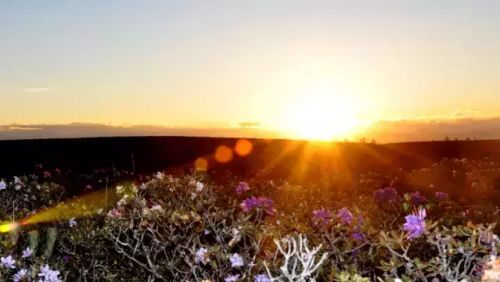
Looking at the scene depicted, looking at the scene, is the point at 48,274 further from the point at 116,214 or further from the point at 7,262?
the point at 116,214

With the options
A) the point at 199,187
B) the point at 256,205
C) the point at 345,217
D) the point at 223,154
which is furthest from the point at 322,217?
the point at 223,154

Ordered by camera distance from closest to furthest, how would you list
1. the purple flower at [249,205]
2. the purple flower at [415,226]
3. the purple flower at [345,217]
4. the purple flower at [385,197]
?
the purple flower at [415,226]
the purple flower at [345,217]
the purple flower at [249,205]
the purple flower at [385,197]

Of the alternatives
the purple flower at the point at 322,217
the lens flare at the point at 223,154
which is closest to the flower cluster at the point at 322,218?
the purple flower at the point at 322,217

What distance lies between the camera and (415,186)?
14.3 meters

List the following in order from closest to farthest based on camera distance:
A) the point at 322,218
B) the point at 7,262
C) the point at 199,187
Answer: the point at 7,262, the point at 322,218, the point at 199,187

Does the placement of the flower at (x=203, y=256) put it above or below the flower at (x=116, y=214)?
below

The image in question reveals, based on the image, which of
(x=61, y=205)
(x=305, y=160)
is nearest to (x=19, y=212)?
(x=61, y=205)

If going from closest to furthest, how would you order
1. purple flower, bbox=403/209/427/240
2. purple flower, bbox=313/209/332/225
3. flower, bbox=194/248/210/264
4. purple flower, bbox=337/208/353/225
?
purple flower, bbox=403/209/427/240 < flower, bbox=194/248/210/264 < purple flower, bbox=337/208/353/225 < purple flower, bbox=313/209/332/225

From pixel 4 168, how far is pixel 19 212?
451 inches

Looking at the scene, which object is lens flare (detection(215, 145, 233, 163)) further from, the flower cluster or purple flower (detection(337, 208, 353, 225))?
purple flower (detection(337, 208, 353, 225))

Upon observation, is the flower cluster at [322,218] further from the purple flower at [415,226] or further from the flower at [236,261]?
the purple flower at [415,226]

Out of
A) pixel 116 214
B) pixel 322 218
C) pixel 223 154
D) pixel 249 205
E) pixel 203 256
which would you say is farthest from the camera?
pixel 223 154

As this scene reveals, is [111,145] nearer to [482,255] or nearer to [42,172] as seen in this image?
[42,172]

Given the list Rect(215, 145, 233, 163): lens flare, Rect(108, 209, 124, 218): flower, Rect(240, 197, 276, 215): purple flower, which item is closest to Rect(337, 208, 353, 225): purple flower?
Rect(240, 197, 276, 215): purple flower
